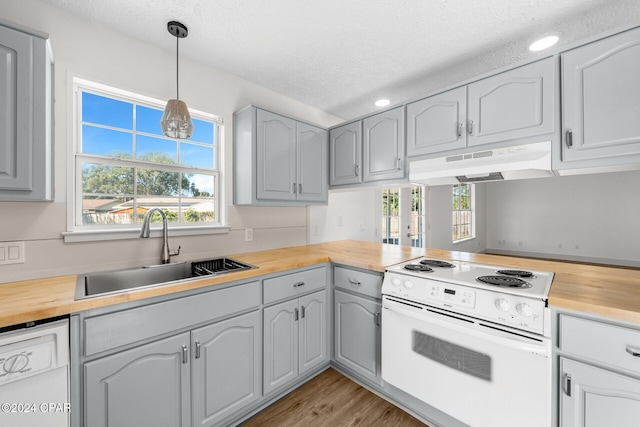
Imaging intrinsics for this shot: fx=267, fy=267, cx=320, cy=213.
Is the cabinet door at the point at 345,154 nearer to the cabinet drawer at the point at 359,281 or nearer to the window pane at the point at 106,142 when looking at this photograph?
the cabinet drawer at the point at 359,281

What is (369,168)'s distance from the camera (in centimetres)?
242

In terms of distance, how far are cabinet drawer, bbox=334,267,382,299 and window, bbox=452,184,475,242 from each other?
4872mm

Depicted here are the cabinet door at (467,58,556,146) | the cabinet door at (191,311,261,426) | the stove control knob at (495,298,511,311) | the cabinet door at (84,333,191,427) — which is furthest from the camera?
the cabinet door at (467,58,556,146)

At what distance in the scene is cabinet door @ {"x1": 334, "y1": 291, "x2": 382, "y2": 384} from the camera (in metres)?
1.85

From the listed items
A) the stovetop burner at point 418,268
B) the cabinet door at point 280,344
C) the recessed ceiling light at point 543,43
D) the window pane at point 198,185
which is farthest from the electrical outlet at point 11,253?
the recessed ceiling light at point 543,43

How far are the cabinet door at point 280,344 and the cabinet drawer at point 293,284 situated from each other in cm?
6

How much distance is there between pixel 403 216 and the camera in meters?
4.49

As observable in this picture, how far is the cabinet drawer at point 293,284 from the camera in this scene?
1736mm

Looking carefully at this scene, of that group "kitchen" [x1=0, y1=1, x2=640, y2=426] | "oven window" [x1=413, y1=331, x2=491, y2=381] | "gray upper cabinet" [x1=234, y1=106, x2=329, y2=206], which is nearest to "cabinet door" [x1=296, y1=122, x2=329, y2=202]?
"gray upper cabinet" [x1=234, y1=106, x2=329, y2=206]

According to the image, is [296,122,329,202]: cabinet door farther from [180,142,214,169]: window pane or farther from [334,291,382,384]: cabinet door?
[334,291,382,384]: cabinet door

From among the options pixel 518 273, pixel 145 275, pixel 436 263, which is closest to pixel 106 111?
pixel 145 275

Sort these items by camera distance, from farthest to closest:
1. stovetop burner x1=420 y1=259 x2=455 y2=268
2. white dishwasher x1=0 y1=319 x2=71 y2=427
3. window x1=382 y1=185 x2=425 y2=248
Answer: window x1=382 y1=185 x2=425 y2=248
stovetop burner x1=420 y1=259 x2=455 y2=268
white dishwasher x1=0 y1=319 x2=71 y2=427

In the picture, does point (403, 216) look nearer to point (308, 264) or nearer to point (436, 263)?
point (436, 263)

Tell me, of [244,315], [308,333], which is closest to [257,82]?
[244,315]
